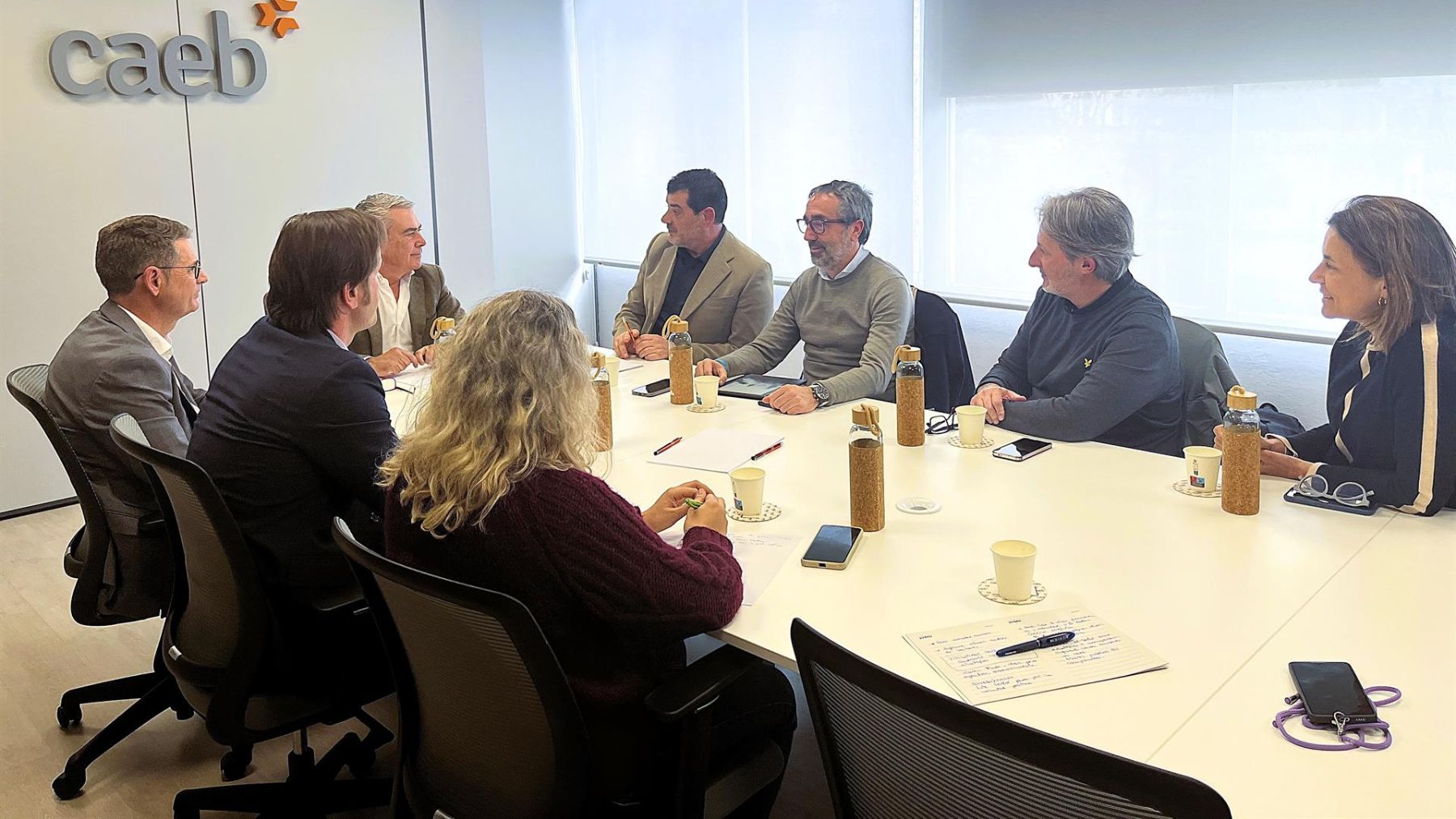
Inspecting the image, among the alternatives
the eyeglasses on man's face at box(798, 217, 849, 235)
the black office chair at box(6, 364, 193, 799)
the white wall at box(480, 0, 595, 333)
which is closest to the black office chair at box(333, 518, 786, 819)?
the black office chair at box(6, 364, 193, 799)

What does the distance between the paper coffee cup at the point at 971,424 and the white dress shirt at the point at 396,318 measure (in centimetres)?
222

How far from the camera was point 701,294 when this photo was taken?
14.4 ft

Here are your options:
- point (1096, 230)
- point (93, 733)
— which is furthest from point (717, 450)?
point (93, 733)

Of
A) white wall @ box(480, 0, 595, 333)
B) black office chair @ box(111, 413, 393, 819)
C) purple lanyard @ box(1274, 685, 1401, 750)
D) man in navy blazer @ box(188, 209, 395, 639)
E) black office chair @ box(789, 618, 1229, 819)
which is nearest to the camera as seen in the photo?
black office chair @ box(789, 618, 1229, 819)

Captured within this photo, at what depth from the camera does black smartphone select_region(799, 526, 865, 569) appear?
204cm

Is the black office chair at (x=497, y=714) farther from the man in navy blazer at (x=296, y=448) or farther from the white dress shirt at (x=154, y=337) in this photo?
the white dress shirt at (x=154, y=337)

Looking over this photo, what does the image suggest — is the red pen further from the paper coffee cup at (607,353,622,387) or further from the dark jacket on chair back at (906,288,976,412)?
the dark jacket on chair back at (906,288,976,412)

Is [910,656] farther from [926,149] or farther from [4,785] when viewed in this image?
[926,149]

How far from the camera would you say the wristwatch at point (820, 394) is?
3.26 metres

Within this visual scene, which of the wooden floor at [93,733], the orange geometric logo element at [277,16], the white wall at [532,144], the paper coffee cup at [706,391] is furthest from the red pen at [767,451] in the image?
the white wall at [532,144]

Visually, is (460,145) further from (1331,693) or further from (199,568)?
(1331,693)

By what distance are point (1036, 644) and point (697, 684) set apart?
1.65 ft

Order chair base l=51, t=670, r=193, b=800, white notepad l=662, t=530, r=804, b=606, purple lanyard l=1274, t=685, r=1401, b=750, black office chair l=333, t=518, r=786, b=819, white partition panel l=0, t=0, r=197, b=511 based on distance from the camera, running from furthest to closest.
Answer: white partition panel l=0, t=0, r=197, b=511 < chair base l=51, t=670, r=193, b=800 < white notepad l=662, t=530, r=804, b=606 < black office chair l=333, t=518, r=786, b=819 < purple lanyard l=1274, t=685, r=1401, b=750

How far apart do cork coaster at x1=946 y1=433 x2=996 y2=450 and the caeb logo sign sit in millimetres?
3775
